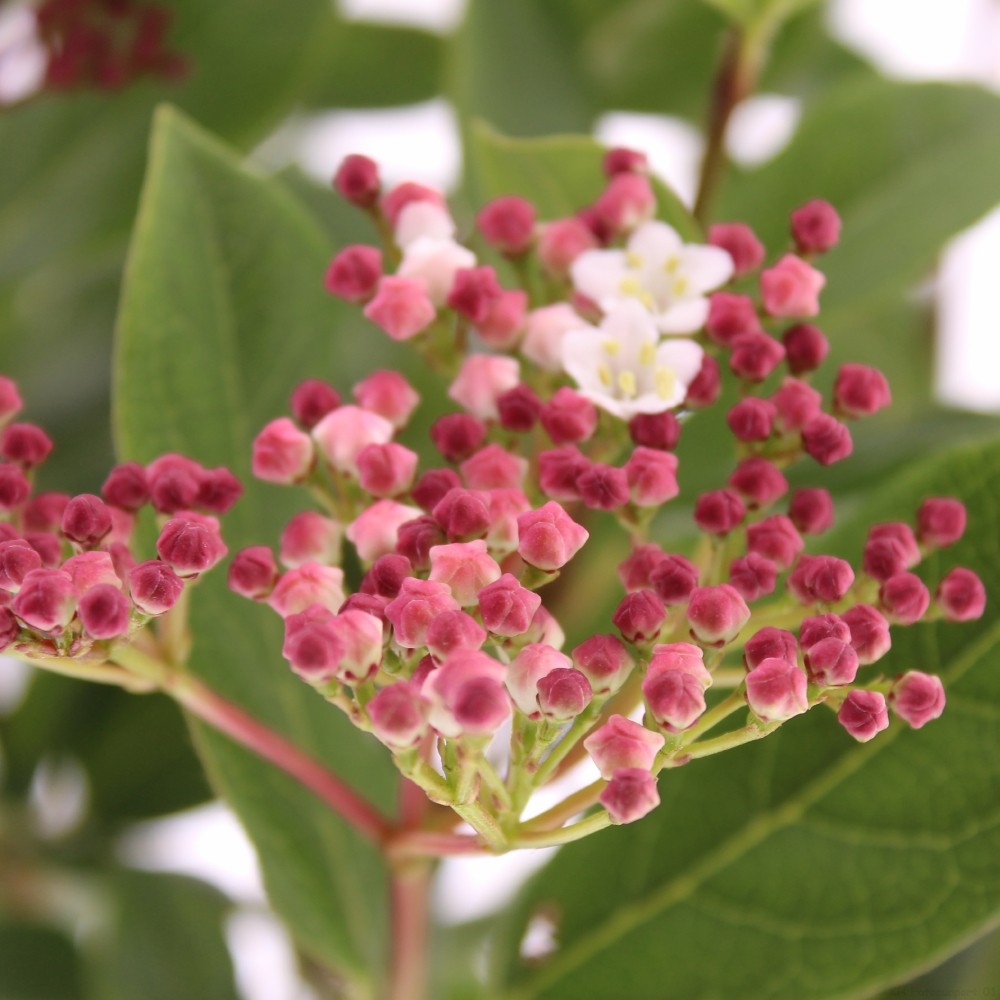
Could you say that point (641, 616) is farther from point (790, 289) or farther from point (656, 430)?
point (790, 289)

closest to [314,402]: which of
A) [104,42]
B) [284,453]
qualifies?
[284,453]

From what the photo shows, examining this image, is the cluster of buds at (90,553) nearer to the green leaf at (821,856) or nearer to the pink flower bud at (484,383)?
the pink flower bud at (484,383)

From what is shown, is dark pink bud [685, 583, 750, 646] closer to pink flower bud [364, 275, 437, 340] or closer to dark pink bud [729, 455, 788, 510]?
dark pink bud [729, 455, 788, 510]

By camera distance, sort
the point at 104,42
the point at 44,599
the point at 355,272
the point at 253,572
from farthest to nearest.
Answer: the point at 104,42, the point at 355,272, the point at 253,572, the point at 44,599

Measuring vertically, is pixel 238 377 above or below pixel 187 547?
below

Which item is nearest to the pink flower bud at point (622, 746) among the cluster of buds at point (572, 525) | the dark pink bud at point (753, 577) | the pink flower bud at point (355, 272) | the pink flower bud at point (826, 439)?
the cluster of buds at point (572, 525)

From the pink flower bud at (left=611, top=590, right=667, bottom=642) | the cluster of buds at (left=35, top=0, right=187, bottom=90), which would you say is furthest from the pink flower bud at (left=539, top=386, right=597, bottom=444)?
the cluster of buds at (left=35, top=0, right=187, bottom=90)
